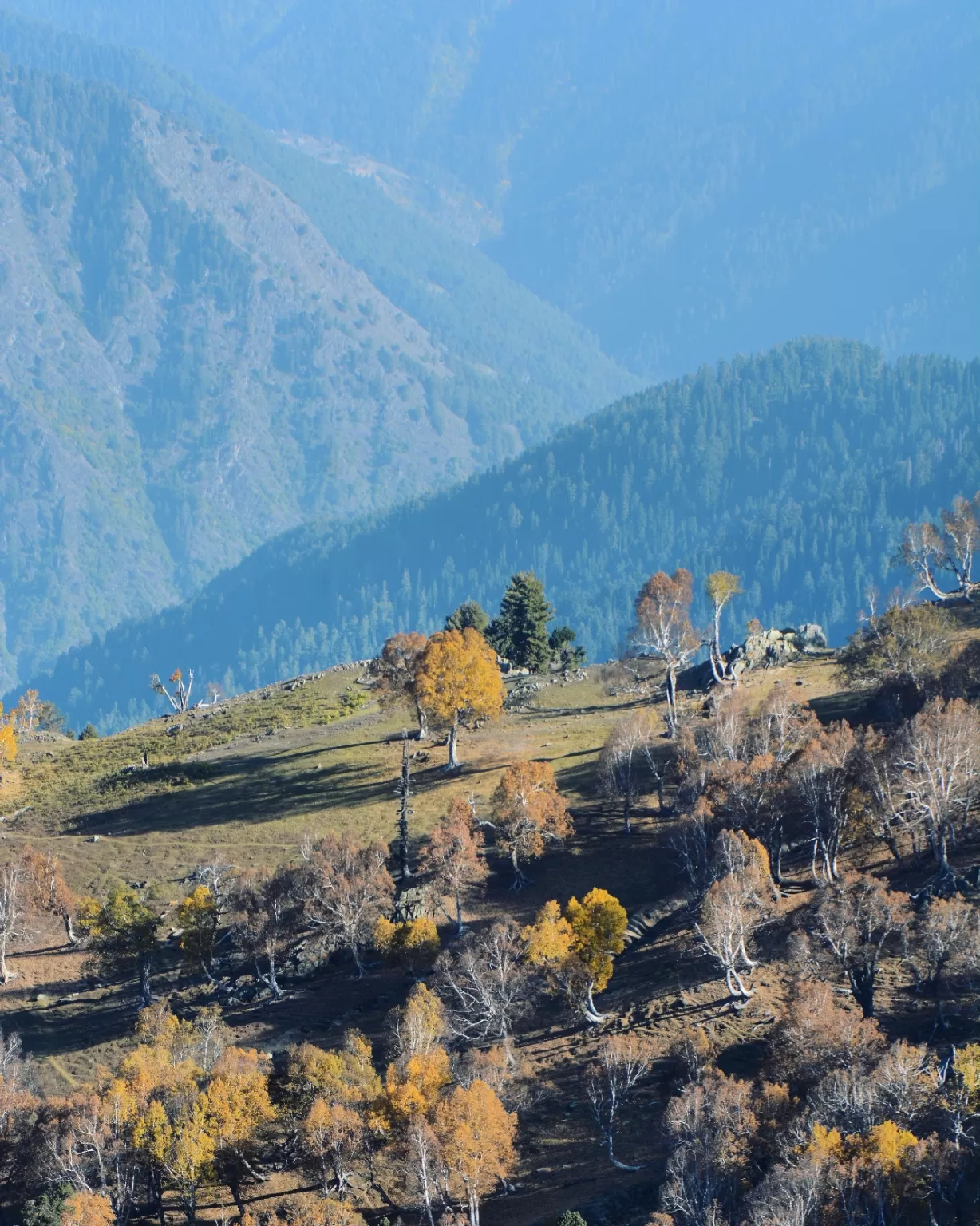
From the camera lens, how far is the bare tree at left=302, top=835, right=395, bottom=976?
2689 inches

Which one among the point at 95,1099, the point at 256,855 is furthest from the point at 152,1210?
the point at 256,855

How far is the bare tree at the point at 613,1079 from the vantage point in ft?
174

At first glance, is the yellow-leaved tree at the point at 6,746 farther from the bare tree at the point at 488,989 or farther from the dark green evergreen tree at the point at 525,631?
the bare tree at the point at 488,989

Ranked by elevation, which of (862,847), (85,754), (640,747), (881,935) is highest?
(85,754)

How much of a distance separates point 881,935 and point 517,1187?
17086 millimetres

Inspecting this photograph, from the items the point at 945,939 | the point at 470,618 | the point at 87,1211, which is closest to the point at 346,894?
the point at 87,1211

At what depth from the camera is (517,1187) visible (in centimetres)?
5184

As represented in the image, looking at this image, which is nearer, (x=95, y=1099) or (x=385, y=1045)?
(x=95, y=1099)

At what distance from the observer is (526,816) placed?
7306cm

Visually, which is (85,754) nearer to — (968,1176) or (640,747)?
(640,747)

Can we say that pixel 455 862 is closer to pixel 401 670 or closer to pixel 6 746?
pixel 401 670

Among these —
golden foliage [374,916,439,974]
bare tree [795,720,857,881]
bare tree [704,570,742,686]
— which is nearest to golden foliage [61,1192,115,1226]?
golden foliage [374,916,439,974]

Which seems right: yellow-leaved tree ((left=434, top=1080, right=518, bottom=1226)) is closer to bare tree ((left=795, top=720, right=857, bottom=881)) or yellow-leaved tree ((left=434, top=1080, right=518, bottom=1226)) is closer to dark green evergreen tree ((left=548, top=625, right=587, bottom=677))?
bare tree ((left=795, top=720, right=857, bottom=881))

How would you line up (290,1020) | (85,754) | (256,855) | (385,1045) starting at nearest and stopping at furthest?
1. (385,1045)
2. (290,1020)
3. (256,855)
4. (85,754)
